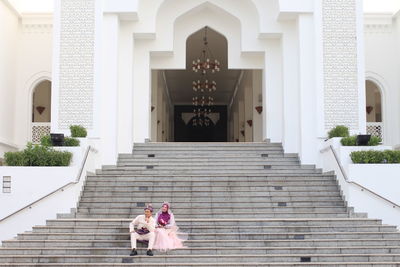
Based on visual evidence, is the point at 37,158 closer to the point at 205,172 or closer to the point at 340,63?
the point at 205,172

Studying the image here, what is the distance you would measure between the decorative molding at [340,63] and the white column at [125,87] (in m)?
4.79

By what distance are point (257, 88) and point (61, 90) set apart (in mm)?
8485

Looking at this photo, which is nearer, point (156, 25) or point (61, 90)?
point (61, 90)

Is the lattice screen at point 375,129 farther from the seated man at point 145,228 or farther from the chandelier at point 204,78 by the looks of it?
the seated man at point 145,228

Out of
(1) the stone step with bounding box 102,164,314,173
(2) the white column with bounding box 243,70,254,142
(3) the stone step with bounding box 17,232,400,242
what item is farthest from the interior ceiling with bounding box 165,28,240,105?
(3) the stone step with bounding box 17,232,400,242

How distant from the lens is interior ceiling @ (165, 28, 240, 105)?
22.5m

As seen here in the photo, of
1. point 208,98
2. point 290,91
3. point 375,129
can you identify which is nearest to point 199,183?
point 290,91

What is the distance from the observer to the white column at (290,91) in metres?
16.2

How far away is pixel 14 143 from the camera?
18.6 m

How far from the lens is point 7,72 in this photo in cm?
1834

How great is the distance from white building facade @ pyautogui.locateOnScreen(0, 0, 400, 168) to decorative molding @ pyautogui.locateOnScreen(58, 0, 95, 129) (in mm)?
24

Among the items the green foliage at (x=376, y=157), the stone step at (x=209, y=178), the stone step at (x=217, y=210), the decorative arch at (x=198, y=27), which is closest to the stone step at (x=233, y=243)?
the stone step at (x=217, y=210)

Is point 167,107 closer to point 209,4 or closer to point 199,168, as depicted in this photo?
point 209,4

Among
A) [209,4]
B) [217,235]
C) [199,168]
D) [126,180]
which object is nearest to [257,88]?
[209,4]
